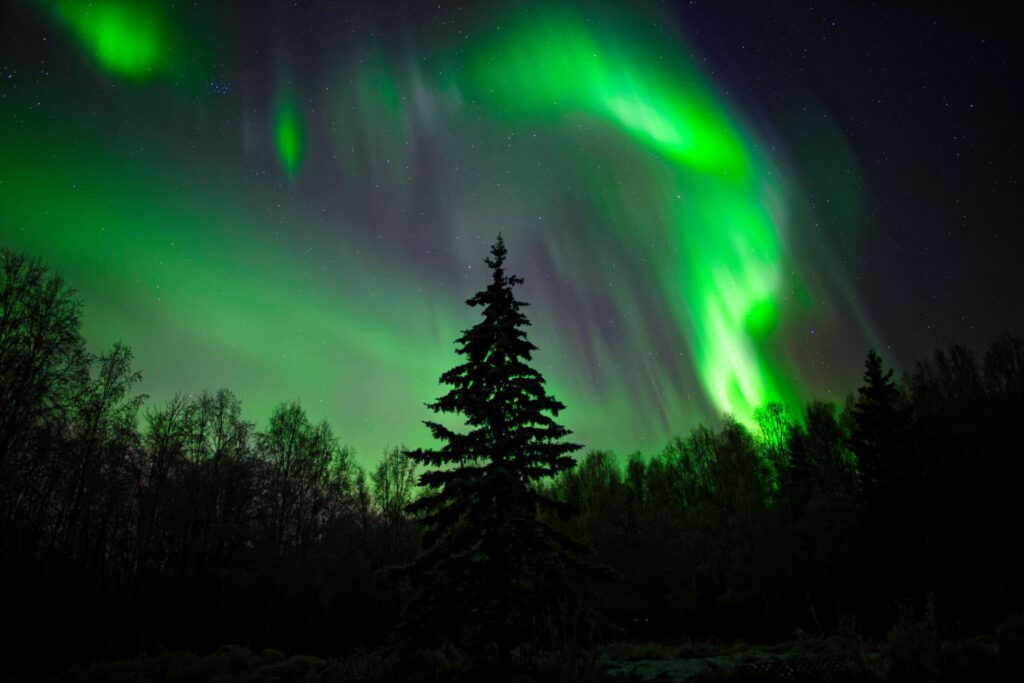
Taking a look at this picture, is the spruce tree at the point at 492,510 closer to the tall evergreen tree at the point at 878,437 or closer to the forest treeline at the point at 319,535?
the forest treeline at the point at 319,535

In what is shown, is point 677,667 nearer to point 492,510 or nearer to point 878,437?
point 492,510

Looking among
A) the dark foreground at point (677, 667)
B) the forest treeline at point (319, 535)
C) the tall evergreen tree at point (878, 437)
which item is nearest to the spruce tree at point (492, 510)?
the dark foreground at point (677, 667)

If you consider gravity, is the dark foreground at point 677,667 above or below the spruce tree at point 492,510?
below

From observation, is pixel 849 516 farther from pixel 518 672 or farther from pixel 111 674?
pixel 111 674

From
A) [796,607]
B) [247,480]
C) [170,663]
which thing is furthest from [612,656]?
[247,480]

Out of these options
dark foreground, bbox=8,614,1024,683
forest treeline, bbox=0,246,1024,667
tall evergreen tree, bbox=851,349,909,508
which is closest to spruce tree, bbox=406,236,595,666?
dark foreground, bbox=8,614,1024,683

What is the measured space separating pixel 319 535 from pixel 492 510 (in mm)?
31413

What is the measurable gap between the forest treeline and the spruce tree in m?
9.52

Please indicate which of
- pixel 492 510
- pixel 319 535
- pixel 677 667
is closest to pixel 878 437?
pixel 677 667

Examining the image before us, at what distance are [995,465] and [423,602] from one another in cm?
5066

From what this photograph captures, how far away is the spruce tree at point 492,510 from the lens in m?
13.3

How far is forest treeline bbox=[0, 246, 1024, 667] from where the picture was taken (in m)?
22.0

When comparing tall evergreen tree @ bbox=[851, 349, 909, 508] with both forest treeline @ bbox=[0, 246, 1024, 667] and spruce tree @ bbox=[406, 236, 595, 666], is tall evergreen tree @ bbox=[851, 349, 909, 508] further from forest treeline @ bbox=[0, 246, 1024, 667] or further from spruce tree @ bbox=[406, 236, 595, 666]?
spruce tree @ bbox=[406, 236, 595, 666]

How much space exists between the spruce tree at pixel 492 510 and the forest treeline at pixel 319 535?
9.52 metres
